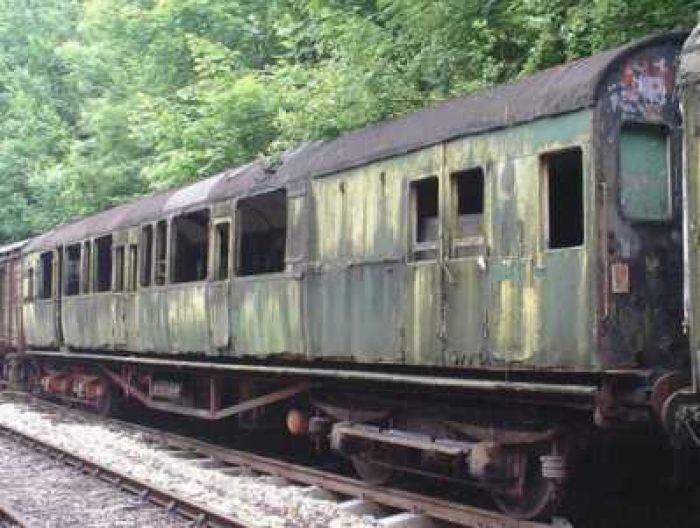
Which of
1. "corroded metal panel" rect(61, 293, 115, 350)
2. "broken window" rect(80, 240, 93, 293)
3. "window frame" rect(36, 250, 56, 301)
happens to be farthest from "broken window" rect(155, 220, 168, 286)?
"window frame" rect(36, 250, 56, 301)

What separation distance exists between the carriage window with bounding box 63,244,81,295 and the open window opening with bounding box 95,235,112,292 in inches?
61.4

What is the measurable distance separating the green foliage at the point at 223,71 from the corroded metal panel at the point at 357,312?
7.98 ft

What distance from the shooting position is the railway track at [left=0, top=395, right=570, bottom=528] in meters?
8.07

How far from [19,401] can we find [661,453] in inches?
631

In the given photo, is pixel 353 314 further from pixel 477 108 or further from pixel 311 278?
pixel 477 108

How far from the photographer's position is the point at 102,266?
16922 mm

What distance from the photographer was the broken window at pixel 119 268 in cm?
1532

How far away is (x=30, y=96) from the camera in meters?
35.0

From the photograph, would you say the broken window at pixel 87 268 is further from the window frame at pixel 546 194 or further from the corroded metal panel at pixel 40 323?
the window frame at pixel 546 194

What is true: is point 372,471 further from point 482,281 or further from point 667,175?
point 667,175

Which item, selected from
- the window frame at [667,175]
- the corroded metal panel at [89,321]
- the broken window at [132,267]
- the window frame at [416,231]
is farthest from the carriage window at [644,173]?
the corroded metal panel at [89,321]

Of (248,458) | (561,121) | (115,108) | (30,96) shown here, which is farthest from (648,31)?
(30,96)

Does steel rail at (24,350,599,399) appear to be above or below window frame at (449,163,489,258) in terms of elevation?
below

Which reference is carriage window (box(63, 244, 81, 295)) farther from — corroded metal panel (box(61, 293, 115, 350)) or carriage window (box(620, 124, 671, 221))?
carriage window (box(620, 124, 671, 221))
